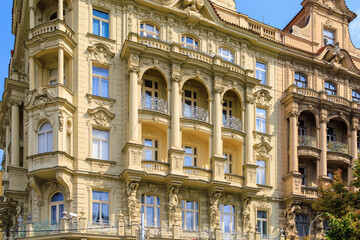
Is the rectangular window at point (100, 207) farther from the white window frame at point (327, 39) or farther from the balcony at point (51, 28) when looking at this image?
the white window frame at point (327, 39)

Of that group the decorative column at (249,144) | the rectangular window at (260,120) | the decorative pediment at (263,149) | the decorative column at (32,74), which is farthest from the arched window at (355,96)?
the decorative column at (32,74)

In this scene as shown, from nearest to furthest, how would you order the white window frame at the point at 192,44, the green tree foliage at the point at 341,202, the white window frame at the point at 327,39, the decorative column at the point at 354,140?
the green tree foliage at the point at 341,202, the white window frame at the point at 192,44, the decorative column at the point at 354,140, the white window frame at the point at 327,39

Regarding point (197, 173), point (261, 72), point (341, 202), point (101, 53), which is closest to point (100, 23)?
point (101, 53)

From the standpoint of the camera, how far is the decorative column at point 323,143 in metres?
38.0

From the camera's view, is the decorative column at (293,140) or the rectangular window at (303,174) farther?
the rectangular window at (303,174)

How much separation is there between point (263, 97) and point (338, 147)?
7347 mm

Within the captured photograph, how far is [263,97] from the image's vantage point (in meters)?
38.3

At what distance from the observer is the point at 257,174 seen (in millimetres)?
36906

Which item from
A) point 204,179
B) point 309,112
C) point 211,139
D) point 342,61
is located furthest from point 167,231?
point 342,61

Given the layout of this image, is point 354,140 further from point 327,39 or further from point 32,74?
point 32,74

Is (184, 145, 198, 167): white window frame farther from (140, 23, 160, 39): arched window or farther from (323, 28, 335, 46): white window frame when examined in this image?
(323, 28, 335, 46): white window frame

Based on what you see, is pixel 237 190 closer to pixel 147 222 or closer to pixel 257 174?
pixel 257 174

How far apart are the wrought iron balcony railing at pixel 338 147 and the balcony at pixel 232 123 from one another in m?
8.22

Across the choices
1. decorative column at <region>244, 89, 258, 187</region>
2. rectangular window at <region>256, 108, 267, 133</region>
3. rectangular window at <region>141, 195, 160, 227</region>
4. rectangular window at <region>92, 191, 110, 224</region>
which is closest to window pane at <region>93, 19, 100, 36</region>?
rectangular window at <region>92, 191, 110, 224</region>
